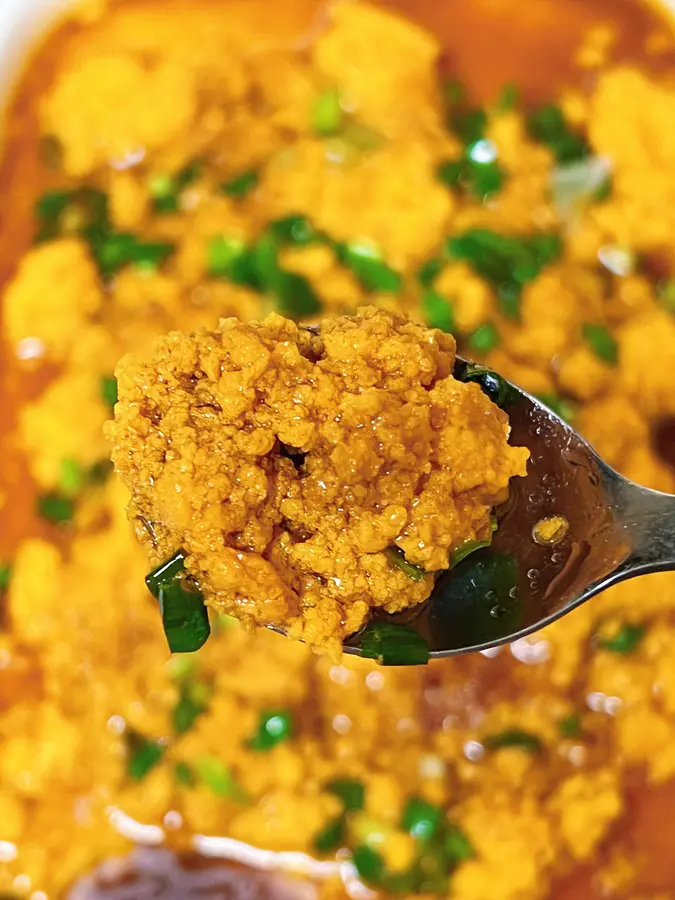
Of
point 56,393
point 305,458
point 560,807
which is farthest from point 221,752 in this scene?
point 305,458

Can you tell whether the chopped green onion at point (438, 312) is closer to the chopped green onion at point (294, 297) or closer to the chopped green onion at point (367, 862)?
the chopped green onion at point (294, 297)

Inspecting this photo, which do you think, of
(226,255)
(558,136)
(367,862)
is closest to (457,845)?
(367,862)

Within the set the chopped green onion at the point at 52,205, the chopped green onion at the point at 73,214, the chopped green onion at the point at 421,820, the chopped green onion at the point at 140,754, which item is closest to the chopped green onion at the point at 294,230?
the chopped green onion at the point at 73,214

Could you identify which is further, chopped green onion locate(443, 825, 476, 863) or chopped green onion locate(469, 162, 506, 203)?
chopped green onion locate(469, 162, 506, 203)

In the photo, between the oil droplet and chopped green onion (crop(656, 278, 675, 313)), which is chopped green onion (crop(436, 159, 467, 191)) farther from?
the oil droplet

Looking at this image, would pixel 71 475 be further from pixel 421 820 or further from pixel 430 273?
pixel 421 820

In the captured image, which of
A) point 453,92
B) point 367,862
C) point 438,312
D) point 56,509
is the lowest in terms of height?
point 367,862

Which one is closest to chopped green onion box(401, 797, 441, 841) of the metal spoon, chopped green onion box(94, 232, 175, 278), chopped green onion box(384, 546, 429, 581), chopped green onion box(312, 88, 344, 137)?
the metal spoon
